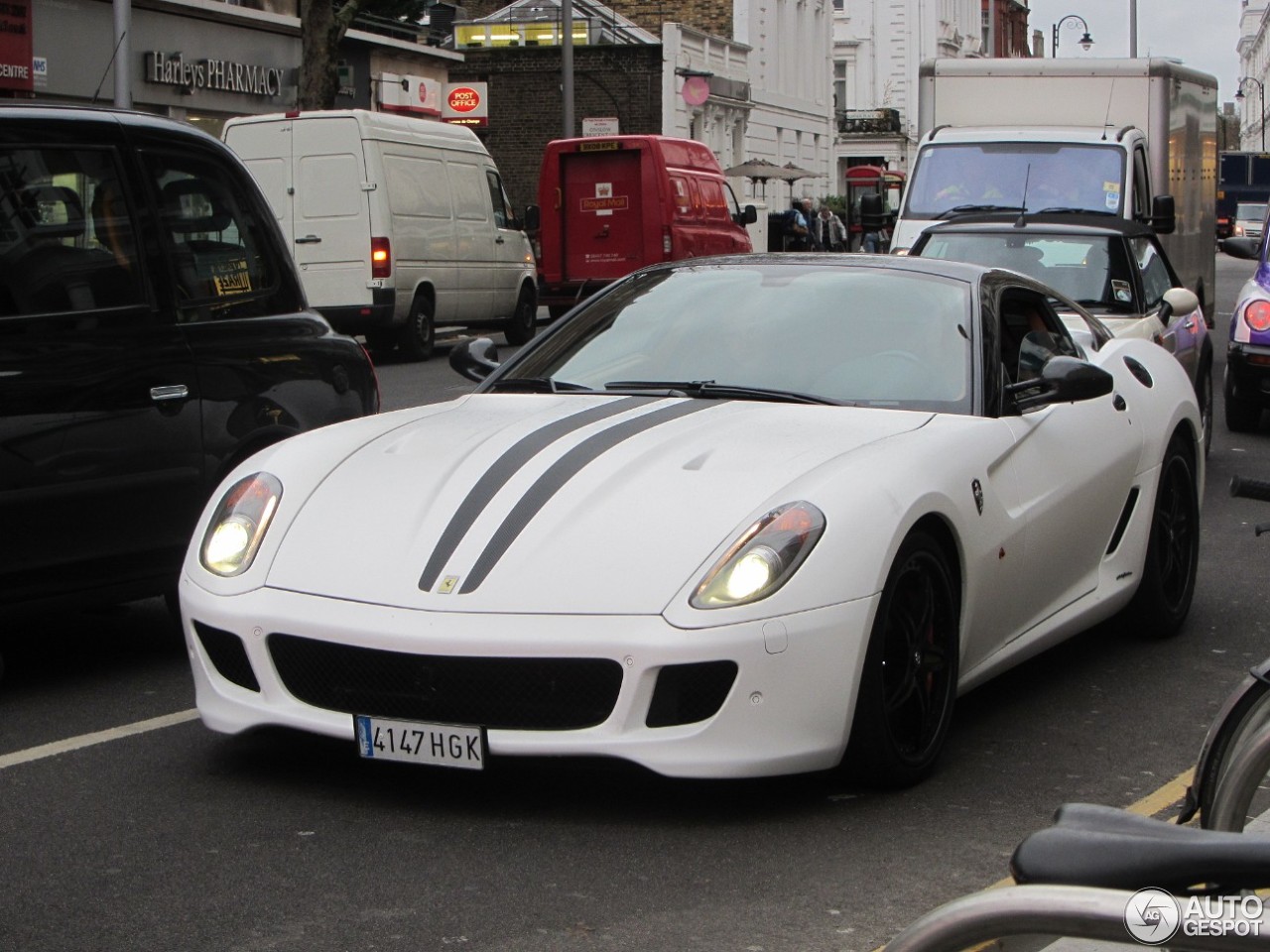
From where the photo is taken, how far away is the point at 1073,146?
55.0ft

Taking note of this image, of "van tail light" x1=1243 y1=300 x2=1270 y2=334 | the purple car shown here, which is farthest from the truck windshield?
"van tail light" x1=1243 y1=300 x2=1270 y2=334

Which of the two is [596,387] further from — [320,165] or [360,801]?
[320,165]

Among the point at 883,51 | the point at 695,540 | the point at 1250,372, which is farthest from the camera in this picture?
the point at 883,51

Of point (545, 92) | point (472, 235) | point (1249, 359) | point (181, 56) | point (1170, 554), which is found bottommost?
point (1170, 554)

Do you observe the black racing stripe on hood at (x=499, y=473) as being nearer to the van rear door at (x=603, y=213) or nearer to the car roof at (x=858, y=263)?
the car roof at (x=858, y=263)

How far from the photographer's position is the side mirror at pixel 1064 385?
584cm

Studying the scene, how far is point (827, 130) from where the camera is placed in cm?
6594

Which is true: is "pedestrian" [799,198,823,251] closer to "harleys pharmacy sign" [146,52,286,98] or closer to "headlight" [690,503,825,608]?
"harleys pharmacy sign" [146,52,286,98]

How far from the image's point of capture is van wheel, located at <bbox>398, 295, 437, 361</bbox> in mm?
22953

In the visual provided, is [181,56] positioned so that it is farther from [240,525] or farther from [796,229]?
[240,525]

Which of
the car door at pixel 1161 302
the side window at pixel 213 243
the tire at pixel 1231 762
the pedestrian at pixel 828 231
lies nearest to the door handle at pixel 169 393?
the side window at pixel 213 243

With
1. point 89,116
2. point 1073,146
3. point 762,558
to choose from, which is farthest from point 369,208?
point 762,558

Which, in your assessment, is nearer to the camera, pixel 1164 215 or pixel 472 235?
pixel 1164 215

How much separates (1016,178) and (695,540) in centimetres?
1243
